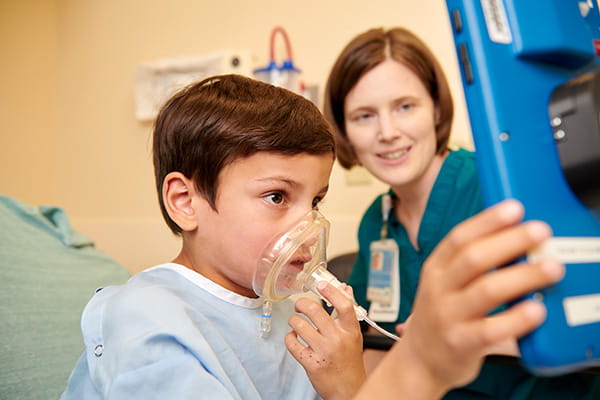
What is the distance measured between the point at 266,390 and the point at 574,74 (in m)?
0.66

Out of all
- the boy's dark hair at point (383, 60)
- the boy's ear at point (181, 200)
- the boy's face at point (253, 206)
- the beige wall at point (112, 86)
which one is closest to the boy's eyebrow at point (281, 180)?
the boy's face at point (253, 206)

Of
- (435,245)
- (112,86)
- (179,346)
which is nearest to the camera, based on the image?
(179,346)

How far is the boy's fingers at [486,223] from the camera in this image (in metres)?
0.39

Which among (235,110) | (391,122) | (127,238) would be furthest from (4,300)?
(127,238)

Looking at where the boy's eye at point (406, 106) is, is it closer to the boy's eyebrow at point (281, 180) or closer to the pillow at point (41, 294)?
the boy's eyebrow at point (281, 180)

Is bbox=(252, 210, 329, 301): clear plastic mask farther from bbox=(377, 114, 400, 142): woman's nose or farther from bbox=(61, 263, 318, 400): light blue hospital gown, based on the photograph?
bbox=(377, 114, 400, 142): woman's nose

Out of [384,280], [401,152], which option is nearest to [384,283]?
[384,280]

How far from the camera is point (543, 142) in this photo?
443 mm

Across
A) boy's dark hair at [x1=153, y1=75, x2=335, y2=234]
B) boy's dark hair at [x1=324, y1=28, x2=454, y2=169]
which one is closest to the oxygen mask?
boy's dark hair at [x1=153, y1=75, x2=335, y2=234]

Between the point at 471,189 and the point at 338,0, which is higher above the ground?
the point at 338,0

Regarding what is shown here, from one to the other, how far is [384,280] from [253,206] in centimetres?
71

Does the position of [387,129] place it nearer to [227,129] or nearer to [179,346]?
[227,129]

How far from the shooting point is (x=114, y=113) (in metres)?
2.44

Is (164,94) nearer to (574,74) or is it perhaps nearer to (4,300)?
(4,300)
